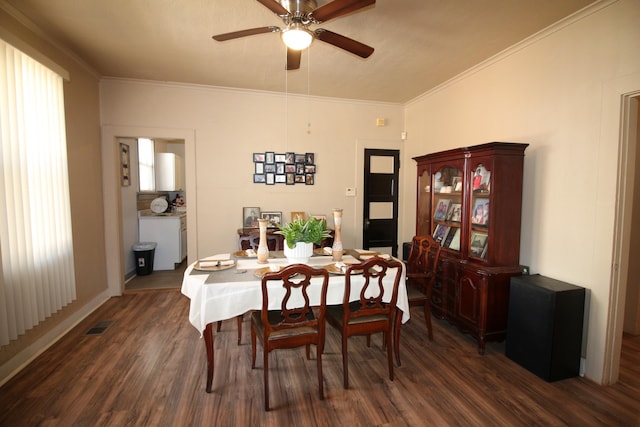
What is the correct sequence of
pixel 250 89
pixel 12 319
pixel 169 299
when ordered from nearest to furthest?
pixel 12 319 → pixel 169 299 → pixel 250 89

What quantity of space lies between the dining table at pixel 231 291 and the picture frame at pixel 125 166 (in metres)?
2.92

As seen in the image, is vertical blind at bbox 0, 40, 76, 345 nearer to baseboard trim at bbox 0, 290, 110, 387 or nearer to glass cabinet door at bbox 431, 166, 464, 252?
baseboard trim at bbox 0, 290, 110, 387

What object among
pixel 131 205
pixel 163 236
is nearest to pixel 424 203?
pixel 163 236

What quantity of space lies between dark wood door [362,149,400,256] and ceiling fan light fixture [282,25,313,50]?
2743 mm

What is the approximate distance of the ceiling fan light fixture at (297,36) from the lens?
6.52 ft

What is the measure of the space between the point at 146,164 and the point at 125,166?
0.98 metres

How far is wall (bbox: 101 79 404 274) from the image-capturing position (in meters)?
3.95

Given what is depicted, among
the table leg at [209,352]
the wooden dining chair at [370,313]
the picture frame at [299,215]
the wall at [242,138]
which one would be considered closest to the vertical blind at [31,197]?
the wall at [242,138]

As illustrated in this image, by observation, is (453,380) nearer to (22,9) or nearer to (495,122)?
(495,122)

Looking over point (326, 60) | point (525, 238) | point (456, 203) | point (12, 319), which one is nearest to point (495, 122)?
point (456, 203)

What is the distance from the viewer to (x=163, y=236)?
17.0 feet

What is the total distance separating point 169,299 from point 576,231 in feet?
14.4

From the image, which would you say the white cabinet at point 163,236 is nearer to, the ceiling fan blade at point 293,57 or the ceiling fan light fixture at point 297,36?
the ceiling fan blade at point 293,57

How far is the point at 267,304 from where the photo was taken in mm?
1925
